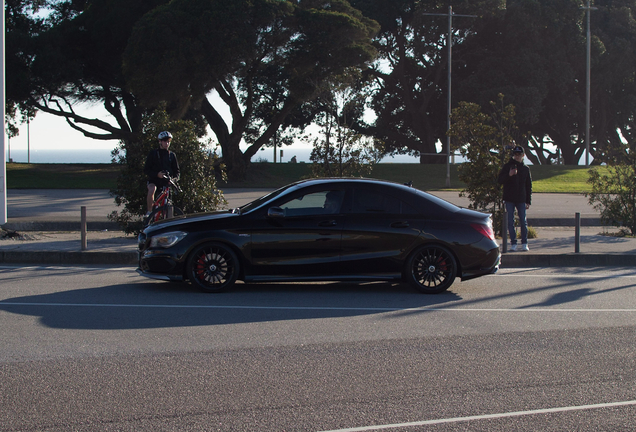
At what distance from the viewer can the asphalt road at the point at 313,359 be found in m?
4.23

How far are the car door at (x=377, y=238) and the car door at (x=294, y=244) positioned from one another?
0.16 metres

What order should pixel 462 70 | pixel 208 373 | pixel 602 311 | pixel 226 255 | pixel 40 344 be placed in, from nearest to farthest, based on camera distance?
pixel 208 373, pixel 40 344, pixel 602 311, pixel 226 255, pixel 462 70

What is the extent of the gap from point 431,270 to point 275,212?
7.07 feet

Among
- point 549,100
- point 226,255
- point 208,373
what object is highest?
point 549,100

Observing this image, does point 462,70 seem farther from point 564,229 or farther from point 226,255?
point 226,255

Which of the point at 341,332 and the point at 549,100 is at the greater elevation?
the point at 549,100

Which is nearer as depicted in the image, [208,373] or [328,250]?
[208,373]

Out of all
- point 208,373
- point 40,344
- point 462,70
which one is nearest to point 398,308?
point 208,373

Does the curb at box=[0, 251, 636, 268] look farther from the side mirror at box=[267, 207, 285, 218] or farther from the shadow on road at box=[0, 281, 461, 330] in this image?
the side mirror at box=[267, 207, 285, 218]

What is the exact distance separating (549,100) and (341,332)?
48773 mm

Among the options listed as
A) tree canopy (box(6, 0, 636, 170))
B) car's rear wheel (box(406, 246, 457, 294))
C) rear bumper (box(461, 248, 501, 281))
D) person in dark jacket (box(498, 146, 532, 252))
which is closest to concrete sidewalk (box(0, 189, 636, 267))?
person in dark jacket (box(498, 146, 532, 252))

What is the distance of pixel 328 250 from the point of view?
8430mm

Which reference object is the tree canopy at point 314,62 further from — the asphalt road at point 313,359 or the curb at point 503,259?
the asphalt road at point 313,359

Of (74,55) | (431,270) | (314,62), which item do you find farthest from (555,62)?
(431,270)
